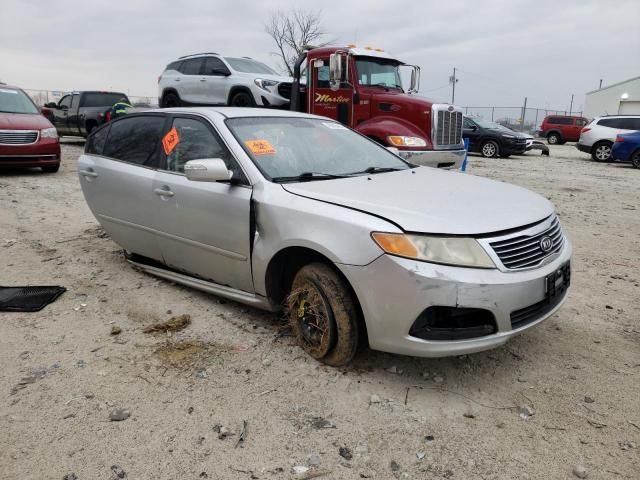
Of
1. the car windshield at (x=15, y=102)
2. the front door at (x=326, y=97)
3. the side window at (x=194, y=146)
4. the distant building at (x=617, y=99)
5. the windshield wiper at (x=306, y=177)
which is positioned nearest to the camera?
the windshield wiper at (x=306, y=177)

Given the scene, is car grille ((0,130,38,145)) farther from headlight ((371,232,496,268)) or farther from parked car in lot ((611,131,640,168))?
parked car in lot ((611,131,640,168))

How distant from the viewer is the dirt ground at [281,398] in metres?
2.17

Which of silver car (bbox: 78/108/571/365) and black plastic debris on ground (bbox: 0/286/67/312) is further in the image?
black plastic debris on ground (bbox: 0/286/67/312)

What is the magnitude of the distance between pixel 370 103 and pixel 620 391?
6.83m

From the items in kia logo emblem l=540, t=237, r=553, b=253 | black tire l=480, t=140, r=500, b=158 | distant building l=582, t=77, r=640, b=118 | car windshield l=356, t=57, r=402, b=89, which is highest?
distant building l=582, t=77, r=640, b=118

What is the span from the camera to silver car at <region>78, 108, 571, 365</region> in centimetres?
244

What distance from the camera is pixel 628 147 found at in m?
15.1

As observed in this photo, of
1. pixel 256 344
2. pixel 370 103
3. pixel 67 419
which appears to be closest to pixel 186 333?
pixel 256 344

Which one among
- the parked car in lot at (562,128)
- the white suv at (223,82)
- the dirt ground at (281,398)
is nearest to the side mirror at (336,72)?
the white suv at (223,82)

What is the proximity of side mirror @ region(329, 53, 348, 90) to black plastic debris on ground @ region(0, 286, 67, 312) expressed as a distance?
5.97 m

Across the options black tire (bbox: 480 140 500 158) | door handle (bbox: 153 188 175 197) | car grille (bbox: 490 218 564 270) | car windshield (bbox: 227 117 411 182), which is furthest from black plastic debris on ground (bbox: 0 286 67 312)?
black tire (bbox: 480 140 500 158)

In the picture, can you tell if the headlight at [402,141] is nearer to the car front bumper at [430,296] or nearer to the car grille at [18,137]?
the car front bumper at [430,296]

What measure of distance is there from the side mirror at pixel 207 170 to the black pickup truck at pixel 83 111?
12753mm

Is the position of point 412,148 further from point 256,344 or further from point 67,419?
point 67,419
